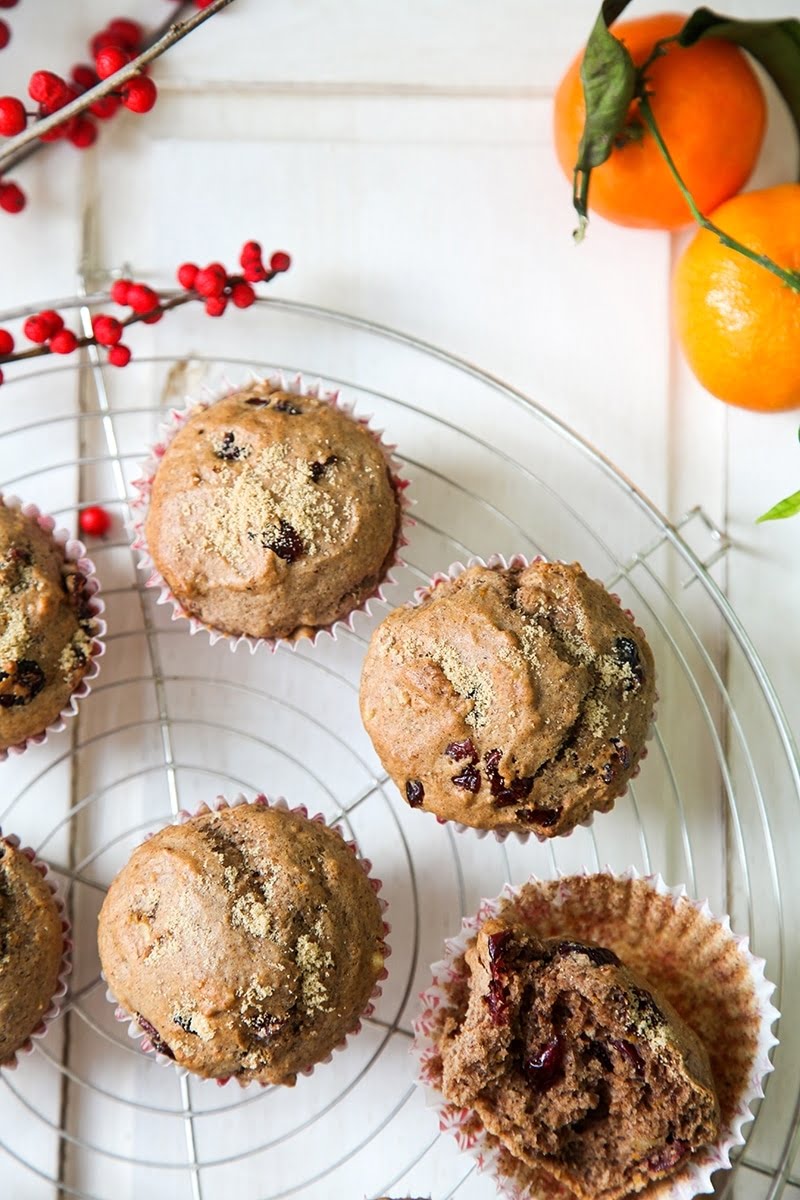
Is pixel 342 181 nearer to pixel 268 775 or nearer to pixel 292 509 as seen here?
pixel 292 509

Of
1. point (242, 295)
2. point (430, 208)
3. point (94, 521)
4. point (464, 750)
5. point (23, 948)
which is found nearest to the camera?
point (464, 750)

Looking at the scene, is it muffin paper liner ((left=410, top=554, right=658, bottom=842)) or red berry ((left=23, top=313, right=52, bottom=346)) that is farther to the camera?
red berry ((left=23, top=313, right=52, bottom=346))

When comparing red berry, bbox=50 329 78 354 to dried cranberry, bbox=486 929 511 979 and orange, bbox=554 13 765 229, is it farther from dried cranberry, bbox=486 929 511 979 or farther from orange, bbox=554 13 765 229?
dried cranberry, bbox=486 929 511 979

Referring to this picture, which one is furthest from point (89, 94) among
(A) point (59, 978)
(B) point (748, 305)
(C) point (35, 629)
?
(A) point (59, 978)

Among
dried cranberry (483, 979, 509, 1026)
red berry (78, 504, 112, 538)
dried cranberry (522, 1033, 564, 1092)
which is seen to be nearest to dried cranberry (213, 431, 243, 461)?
red berry (78, 504, 112, 538)

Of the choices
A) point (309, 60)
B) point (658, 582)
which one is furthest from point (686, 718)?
point (309, 60)

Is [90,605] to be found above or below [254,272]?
below

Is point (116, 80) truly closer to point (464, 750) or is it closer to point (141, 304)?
point (141, 304)
